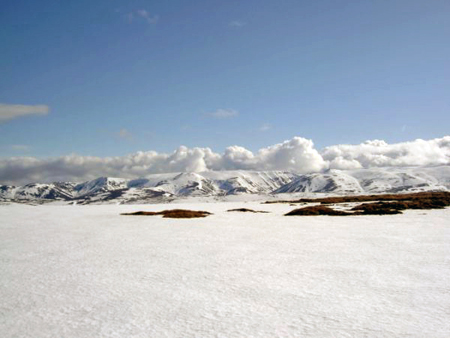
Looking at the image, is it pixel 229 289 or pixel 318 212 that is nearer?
pixel 229 289

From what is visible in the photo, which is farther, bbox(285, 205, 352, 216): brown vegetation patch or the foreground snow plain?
bbox(285, 205, 352, 216): brown vegetation patch

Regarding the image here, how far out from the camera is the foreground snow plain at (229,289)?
21.8ft

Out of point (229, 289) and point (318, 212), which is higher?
point (318, 212)

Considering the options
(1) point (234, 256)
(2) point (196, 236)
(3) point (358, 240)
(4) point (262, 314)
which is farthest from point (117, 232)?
(4) point (262, 314)

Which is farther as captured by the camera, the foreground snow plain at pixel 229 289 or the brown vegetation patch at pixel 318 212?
the brown vegetation patch at pixel 318 212

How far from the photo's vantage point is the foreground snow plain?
6.66m

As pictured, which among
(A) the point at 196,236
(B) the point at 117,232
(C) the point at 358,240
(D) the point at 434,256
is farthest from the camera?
(B) the point at 117,232

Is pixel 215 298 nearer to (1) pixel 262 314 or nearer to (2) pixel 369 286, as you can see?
(1) pixel 262 314

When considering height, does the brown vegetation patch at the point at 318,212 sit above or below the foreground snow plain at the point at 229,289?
above

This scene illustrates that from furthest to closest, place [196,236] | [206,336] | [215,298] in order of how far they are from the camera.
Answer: [196,236] < [215,298] < [206,336]

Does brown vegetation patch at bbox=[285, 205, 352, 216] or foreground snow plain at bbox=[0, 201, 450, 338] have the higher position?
brown vegetation patch at bbox=[285, 205, 352, 216]

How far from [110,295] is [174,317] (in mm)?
2514

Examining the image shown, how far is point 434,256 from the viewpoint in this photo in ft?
42.1

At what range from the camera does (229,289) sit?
9.02 meters
